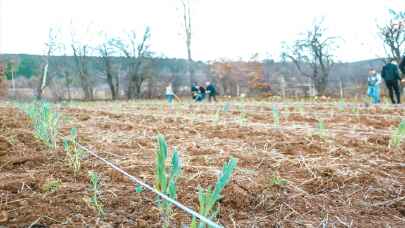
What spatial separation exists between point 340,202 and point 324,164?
0.68 m

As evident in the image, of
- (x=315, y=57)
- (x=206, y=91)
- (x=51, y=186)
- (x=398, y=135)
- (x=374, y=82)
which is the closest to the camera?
(x=51, y=186)

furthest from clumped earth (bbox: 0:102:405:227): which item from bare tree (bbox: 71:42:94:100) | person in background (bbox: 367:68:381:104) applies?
bare tree (bbox: 71:42:94:100)

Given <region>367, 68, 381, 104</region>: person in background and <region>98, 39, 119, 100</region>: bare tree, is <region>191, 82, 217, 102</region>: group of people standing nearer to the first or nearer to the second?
<region>367, 68, 381, 104</region>: person in background

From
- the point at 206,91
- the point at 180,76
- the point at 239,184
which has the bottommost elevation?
the point at 239,184

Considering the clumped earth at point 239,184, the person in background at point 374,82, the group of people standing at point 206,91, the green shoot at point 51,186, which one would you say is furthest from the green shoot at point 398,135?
the group of people standing at point 206,91

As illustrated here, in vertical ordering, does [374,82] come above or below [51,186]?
above

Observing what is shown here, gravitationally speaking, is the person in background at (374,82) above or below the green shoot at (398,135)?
above

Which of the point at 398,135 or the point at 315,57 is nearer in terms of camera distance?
the point at 398,135

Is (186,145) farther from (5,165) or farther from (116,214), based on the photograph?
(116,214)

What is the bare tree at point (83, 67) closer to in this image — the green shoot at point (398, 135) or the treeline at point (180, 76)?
the treeline at point (180, 76)

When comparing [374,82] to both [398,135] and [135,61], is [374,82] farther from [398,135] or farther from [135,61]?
[135,61]

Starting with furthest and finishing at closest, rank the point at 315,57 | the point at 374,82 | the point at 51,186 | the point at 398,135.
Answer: the point at 315,57 < the point at 374,82 < the point at 398,135 < the point at 51,186

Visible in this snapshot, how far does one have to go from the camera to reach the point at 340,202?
1.69 m

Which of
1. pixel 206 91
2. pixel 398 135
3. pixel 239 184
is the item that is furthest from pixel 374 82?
pixel 239 184
